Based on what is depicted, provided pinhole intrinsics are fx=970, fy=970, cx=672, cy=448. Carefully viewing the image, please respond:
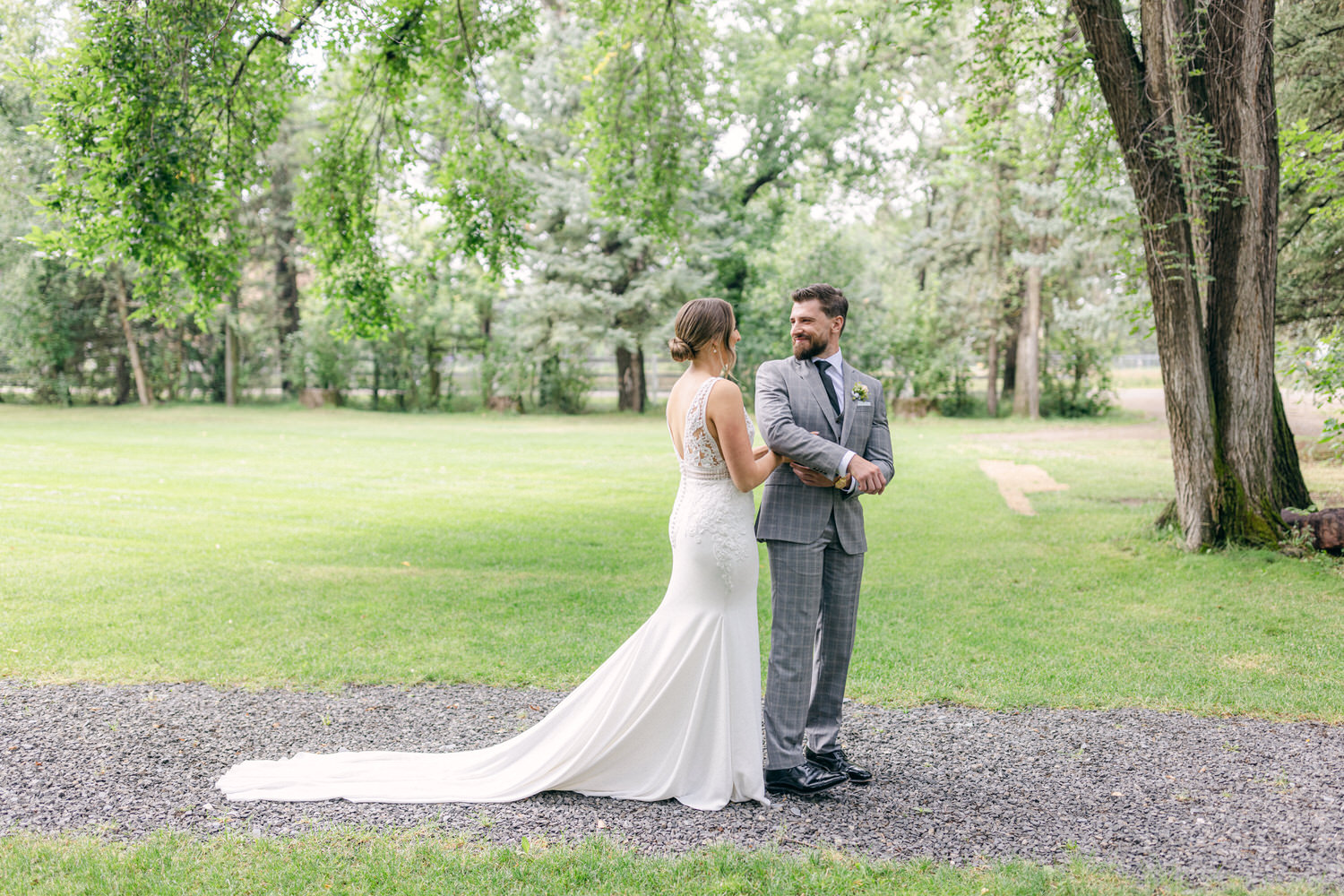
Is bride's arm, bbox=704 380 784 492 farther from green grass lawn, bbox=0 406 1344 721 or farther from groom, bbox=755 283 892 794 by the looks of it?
green grass lawn, bbox=0 406 1344 721

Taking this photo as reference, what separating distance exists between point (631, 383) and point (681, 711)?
102ft

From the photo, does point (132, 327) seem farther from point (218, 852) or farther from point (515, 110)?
point (218, 852)

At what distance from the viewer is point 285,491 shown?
15.0 meters

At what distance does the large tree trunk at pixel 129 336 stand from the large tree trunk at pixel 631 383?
1708 cm

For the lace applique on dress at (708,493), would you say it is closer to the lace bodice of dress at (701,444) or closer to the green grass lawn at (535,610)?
the lace bodice of dress at (701,444)

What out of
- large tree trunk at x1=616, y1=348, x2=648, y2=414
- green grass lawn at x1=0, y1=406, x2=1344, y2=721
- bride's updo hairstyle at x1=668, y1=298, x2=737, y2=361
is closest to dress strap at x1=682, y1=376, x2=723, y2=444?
bride's updo hairstyle at x1=668, y1=298, x2=737, y2=361

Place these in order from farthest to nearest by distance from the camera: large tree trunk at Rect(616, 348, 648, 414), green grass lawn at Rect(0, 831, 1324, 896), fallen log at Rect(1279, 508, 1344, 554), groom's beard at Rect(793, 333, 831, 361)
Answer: large tree trunk at Rect(616, 348, 648, 414) → fallen log at Rect(1279, 508, 1344, 554) → groom's beard at Rect(793, 333, 831, 361) → green grass lawn at Rect(0, 831, 1324, 896)

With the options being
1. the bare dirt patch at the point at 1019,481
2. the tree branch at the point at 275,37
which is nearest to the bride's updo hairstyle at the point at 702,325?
the tree branch at the point at 275,37

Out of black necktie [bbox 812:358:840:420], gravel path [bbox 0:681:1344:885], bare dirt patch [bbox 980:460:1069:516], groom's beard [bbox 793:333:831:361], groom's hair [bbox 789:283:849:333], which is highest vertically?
groom's hair [bbox 789:283:849:333]

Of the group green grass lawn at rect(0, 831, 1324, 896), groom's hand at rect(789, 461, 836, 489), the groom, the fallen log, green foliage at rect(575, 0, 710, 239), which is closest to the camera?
green grass lawn at rect(0, 831, 1324, 896)

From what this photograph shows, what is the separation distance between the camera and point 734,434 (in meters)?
4.33

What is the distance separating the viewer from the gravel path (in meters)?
3.97

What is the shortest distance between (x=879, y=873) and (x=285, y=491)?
13194 millimetres

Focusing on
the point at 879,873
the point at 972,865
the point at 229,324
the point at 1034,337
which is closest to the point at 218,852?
the point at 879,873
